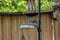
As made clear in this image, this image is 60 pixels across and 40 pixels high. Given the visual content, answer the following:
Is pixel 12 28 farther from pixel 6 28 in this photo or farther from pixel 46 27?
pixel 46 27

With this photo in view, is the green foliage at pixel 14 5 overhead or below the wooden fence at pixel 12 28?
overhead

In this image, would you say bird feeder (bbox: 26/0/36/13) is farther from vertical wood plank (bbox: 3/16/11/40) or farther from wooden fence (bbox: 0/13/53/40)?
vertical wood plank (bbox: 3/16/11/40)

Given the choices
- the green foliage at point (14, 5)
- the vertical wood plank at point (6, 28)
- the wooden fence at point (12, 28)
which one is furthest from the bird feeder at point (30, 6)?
the green foliage at point (14, 5)

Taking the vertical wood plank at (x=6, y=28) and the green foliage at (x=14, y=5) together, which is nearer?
the vertical wood plank at (x=6, y=28)

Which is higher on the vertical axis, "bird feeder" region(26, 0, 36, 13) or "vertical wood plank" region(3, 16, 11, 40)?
"bird feeder" region(26, 0, 36, 13)

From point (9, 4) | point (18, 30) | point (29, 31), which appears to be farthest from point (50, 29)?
point (9, 4)

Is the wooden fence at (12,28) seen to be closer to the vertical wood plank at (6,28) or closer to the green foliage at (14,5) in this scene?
the vertical wood plank at (6,28)

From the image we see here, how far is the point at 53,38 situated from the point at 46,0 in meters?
0.99

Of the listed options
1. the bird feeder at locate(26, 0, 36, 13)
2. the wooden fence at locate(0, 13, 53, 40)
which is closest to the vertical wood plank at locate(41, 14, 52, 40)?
the wooden fence at locate(0, 13, 53, 40)

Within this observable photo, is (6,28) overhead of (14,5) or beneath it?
beneath

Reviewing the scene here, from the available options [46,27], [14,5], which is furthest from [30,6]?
[14,5]

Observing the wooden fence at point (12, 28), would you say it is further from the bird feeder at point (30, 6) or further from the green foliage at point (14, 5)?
the green foliage at point (14, 5)

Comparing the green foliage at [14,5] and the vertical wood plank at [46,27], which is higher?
the green foliage at [14,5]

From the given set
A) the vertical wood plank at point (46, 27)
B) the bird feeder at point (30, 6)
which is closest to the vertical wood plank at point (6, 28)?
the bird feeder at point (30, 6)
